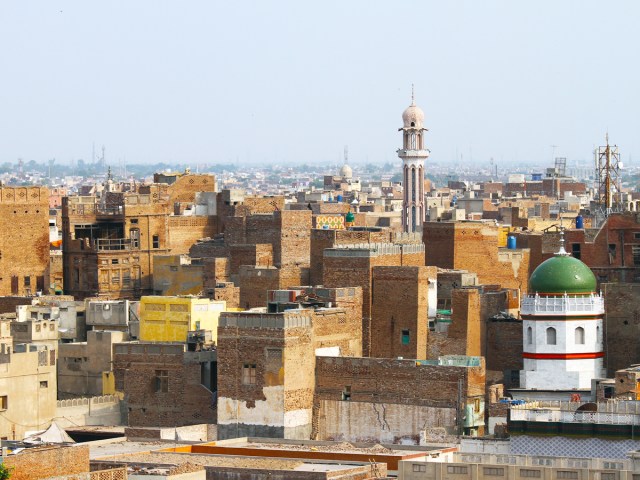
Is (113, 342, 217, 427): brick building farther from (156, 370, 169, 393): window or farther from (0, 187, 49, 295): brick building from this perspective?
(0, 187, 49, 295): brick building

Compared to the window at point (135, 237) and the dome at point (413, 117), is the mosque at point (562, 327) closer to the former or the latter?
the window at point (135, 237)

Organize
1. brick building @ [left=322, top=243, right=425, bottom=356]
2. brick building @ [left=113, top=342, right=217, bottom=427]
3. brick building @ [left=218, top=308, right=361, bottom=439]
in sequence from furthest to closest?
1. brick building @ [left=322, top=243, right=425, bottom=356]
2. brick building @ [left=113, top=342, right=217, bottom=427]
3. brick building @ [left=218, top=308, right=361, bottom=439]

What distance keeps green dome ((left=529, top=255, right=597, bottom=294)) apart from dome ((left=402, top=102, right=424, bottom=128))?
62891 mm

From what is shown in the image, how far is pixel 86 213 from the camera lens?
91.9 m

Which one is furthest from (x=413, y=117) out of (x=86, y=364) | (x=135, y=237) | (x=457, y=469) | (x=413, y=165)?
(x=457, y=469)

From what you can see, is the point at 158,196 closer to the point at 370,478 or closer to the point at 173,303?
the point at 173,303

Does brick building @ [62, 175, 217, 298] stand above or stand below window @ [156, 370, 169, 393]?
above

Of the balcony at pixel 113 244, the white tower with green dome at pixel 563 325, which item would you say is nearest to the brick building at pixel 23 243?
the balcony at pixel 113 244

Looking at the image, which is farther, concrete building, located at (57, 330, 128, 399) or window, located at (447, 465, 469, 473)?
concrete building, located at (57, 330, 128, 399)

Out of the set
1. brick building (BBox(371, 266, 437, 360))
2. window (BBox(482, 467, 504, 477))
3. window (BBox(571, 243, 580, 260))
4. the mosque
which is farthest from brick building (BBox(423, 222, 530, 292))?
window (BBox(482, 467, 504, 477))

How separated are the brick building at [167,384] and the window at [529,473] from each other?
1881 centimetres

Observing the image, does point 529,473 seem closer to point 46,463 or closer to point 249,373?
point 46,463

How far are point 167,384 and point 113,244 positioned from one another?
2026 centimetres

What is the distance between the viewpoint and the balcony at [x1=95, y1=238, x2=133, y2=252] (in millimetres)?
89812
